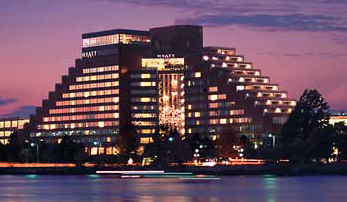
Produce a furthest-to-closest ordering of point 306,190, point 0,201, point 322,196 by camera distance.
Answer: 1. point 306,190
2. point 322,196
3. point 0,201

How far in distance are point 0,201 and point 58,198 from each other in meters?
10.0

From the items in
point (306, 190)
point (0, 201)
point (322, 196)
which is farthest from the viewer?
point (306, 190)

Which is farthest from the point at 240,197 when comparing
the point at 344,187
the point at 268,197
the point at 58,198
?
the point at 344,187

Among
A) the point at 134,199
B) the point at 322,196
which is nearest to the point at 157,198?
the point at 134,199

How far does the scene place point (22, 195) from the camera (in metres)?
162

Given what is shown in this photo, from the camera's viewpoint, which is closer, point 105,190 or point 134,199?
point 134,199

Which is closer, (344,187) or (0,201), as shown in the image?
(0,201)

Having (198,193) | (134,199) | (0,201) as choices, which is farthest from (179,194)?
(0,201)

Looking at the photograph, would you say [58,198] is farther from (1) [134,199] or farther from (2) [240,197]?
(2) [240,197]

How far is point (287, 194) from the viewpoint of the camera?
158375 mm

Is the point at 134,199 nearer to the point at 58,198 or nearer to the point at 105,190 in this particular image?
the point at 58,198

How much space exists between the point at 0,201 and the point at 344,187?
65.6 metres

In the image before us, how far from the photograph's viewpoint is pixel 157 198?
14825 cm

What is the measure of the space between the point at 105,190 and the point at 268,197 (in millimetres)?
36700
